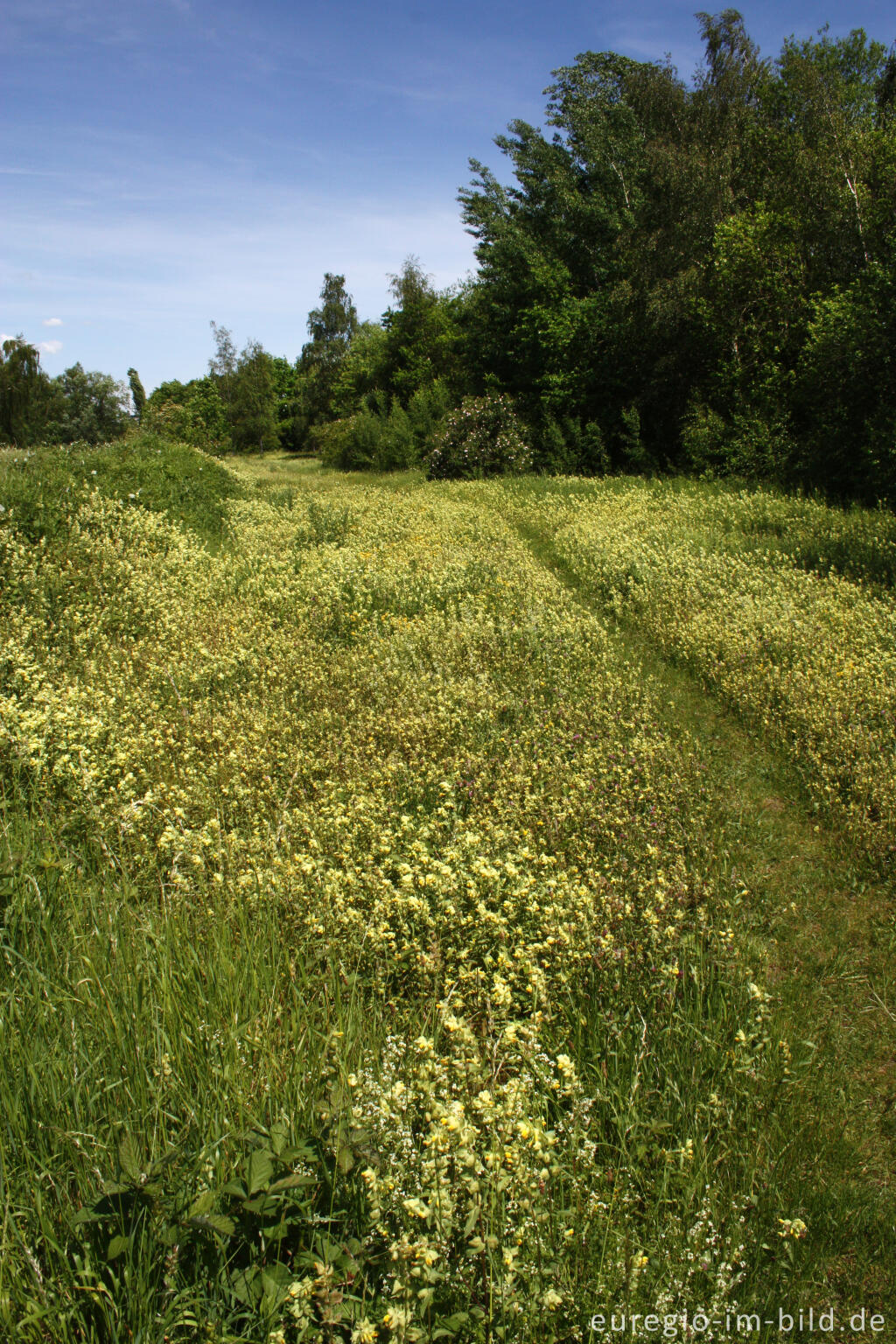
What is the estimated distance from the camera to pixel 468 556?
11.8 meters

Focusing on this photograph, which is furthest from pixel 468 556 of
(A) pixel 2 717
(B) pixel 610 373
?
(B) pixel 610 373

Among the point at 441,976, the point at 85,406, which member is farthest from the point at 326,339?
the point at 441,976

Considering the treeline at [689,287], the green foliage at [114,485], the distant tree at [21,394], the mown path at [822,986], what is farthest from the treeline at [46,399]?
the mown path at [822,986]

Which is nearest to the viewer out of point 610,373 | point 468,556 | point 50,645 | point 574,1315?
point 574,1315

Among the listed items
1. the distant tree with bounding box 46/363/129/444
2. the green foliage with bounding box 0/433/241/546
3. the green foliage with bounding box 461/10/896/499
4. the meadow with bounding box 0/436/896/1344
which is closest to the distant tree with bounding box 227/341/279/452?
the distant tree with bounding box 46/363/129/444

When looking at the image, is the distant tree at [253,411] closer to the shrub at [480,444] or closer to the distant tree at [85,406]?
the distant tree at [85,406]

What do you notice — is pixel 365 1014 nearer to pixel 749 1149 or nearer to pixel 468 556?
pixel 749 1149

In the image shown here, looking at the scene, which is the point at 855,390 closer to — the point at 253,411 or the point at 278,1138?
the point at 278,1138

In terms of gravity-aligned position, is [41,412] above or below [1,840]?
above

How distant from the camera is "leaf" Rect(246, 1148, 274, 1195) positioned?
1985 millimetres

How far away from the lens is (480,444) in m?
27.8

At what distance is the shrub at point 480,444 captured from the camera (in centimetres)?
2684

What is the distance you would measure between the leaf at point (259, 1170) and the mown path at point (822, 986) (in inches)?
66.1

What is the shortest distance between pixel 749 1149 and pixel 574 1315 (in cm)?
96
